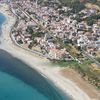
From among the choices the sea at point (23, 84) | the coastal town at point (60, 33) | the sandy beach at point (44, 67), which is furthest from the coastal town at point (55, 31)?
the sea at point (23, 84)

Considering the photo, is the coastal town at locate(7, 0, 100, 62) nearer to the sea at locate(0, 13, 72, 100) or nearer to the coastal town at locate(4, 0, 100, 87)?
the coastal town at locate(4, 0, 100, 87)

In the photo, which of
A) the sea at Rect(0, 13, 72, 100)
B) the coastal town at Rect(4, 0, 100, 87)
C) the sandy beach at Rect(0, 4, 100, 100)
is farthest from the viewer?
the coastal town at Rect(4, 0, 100, 87)

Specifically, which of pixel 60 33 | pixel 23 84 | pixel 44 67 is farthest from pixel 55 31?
pixel 23 84

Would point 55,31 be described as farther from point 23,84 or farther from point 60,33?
point 23,84

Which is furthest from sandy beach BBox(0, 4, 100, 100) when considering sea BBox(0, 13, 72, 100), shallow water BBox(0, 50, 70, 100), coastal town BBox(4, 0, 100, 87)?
coastal town BBox(4, 0, 100, 87)

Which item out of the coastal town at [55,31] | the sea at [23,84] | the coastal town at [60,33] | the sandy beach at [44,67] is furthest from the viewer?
the coastal town at [55,31]

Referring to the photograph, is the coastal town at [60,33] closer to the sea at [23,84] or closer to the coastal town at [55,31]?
the coastal town at [55,31]
